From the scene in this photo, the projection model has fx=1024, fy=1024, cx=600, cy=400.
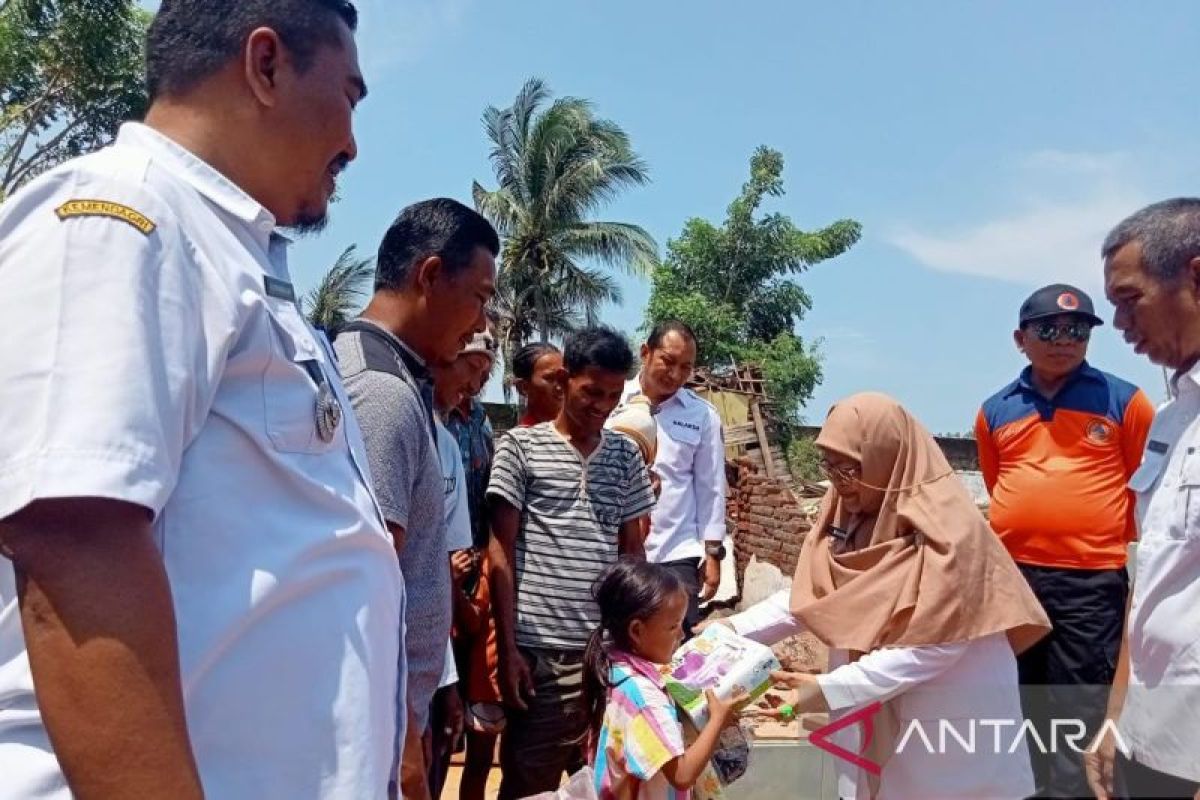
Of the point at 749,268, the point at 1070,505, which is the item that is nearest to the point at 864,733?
the point at 1070,505

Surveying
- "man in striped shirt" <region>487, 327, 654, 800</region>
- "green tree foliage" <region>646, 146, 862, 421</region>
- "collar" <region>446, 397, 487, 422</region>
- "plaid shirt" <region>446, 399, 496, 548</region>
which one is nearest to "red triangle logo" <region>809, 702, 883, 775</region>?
"man in striped shirt" <region>487, 327, 654, 800</region>

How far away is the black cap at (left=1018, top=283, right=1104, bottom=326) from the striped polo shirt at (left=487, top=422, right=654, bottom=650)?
83.9 inches

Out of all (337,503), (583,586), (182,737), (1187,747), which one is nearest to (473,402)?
(583,586)

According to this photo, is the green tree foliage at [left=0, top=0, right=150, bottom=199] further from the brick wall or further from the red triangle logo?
the red triangle logo

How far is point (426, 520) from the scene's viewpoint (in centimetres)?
224

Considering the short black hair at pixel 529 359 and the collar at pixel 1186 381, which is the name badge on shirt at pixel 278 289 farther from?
the short black hair at pixel 529 359

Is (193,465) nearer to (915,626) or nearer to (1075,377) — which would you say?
(915,626)

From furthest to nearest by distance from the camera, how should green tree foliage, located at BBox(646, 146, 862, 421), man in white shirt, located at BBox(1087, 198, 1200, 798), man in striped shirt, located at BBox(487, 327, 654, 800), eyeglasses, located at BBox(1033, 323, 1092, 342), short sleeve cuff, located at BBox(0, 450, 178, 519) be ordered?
green tree foliage, located at BBox(646, 146, 862, 421) < eyeglasses, located at BBox(1033, 323, 1092, 342) < man in striped shirt, located at BBox(487, 327, 654, 800) < man in white shirt, located at BBox(1087, 198, 1200, 798) < short sleeve cuff, located at BBox(0, 450, 178, 519)

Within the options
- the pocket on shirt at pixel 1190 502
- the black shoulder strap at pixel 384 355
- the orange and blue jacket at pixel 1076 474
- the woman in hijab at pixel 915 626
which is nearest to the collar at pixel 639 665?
the woman in hijab at pixel 915 626

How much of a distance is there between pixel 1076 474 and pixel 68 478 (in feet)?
14.1

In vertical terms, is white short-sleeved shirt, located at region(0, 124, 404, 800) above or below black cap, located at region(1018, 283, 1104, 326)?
below

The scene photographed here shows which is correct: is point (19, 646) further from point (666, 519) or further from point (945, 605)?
point (666, 519)

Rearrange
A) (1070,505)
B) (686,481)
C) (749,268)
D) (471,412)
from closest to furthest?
(471,412) → (1070,505) → (686,481) → (749,268)

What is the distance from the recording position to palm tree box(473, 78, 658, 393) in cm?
2522
